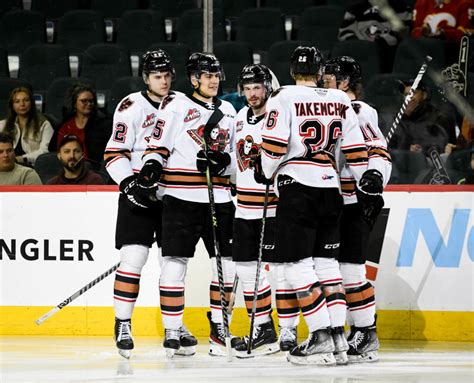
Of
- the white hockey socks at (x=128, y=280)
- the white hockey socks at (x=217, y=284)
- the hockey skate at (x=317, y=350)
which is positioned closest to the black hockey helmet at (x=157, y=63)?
the white hockey socks at (x=128, y=280)

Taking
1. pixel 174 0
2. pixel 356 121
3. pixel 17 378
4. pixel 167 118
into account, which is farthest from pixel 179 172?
pixel 174 0

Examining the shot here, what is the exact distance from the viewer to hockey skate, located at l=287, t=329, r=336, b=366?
5.22m

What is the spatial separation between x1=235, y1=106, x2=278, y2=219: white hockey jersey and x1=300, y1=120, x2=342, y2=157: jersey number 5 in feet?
1.55

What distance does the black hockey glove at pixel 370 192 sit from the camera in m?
5.38

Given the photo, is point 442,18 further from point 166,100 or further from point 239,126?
point 166,100

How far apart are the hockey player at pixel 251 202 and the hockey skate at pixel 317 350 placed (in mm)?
461

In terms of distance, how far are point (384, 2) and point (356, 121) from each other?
9.14ft

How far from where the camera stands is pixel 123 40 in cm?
806

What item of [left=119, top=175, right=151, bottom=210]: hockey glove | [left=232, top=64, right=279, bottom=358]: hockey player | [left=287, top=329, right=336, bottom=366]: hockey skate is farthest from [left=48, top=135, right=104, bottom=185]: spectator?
[left=287, top=329, right=336, bottom=366]: hockey skate

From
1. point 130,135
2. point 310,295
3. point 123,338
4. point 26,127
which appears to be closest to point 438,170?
point 310,295

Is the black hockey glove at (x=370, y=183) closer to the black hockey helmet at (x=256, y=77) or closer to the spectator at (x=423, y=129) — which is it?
the black hockey helmet at (x=256, y=77)

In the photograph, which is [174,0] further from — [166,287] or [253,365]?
[253,365]

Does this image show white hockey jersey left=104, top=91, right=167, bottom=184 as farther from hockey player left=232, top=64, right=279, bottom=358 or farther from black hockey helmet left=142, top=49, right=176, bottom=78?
hockey player left=232, top=64, right=279, bottom=358

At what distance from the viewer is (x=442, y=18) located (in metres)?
7.72
